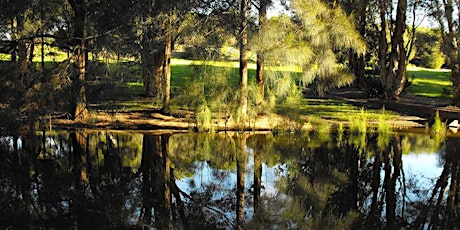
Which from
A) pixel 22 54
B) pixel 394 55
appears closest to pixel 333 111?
pixel 394 55

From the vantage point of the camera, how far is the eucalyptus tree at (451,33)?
66.3ft

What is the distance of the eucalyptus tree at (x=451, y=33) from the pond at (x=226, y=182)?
7101 millimetres

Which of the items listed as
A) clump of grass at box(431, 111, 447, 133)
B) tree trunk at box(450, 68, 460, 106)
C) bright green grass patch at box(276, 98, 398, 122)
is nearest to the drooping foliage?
bright green grass patch at box(276, 98, 398, 122)

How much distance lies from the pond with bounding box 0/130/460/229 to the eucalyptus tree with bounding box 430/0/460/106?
7.10m

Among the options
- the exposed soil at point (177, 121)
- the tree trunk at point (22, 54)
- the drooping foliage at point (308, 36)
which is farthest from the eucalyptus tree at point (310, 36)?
the tree trunk at point (22, 54)

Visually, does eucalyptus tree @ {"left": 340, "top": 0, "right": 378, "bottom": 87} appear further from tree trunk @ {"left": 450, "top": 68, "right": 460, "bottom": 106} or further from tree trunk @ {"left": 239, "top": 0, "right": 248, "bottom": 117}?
tree trunk @ {"left": 239, "top": 0, "right": 248, "bottom": 117}

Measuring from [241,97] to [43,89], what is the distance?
5541mm

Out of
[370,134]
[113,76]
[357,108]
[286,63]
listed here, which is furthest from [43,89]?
[357,108]

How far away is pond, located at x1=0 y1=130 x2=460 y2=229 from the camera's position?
7133mm

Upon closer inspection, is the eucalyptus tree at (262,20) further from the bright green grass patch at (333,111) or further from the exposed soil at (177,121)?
the bright green grass patch at (333,111)

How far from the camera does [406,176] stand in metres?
10.1

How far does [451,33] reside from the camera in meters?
20.3

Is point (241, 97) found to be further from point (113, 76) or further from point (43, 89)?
point (43, 89)

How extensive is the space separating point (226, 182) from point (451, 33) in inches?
573
